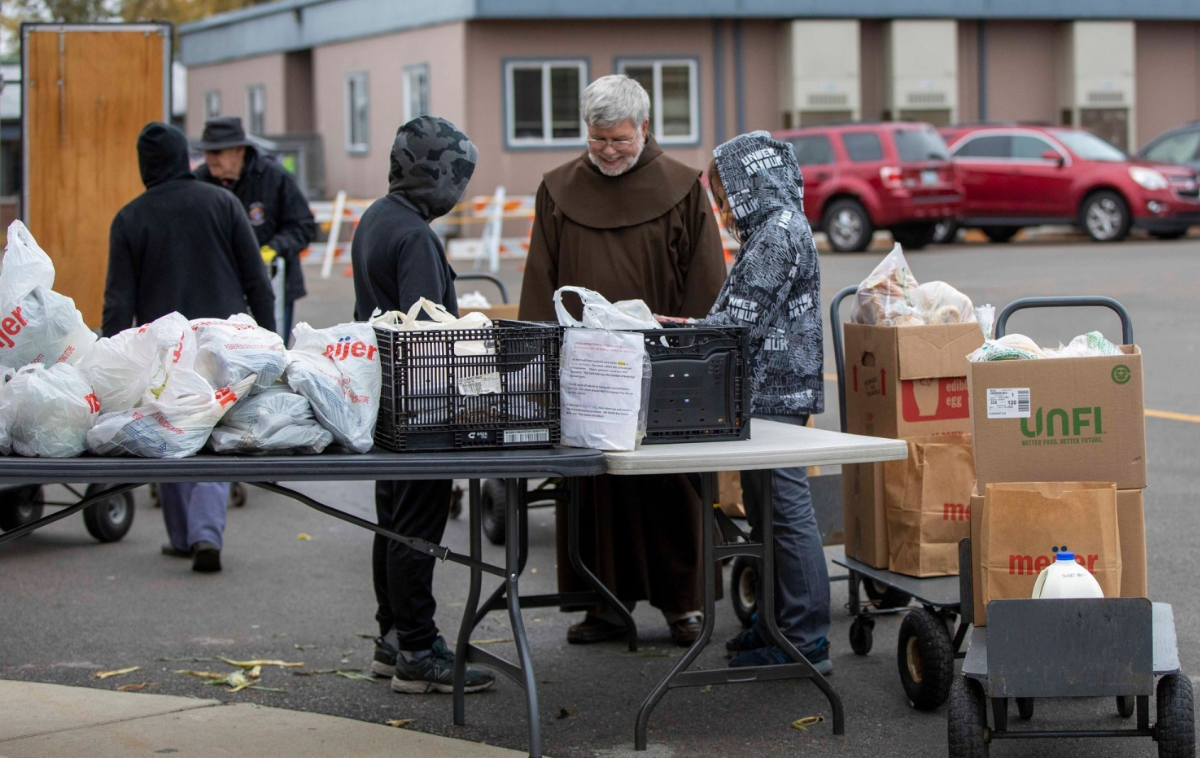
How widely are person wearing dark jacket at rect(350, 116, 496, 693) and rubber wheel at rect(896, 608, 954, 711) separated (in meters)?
1.39

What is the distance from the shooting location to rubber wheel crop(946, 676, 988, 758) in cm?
390

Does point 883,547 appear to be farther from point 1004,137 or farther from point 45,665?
point 1004,137

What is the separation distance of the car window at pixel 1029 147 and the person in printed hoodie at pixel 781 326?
1826cm

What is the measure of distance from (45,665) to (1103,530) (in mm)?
3616

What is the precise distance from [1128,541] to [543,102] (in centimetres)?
2312

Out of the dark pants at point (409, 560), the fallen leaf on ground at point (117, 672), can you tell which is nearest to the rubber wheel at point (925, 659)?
the dark pants at point (409, 560)

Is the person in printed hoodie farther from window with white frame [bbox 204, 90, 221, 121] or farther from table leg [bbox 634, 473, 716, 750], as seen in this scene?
window with white frame [bbox 204, 90, 221, 121]

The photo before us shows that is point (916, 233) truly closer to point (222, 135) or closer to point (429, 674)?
point (222, 135)

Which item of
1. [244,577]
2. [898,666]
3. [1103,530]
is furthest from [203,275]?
[1103,530]

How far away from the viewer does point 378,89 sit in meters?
28.3

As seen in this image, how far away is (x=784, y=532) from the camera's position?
16.1ft

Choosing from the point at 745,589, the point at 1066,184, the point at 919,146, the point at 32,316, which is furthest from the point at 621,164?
the point at 1066,184

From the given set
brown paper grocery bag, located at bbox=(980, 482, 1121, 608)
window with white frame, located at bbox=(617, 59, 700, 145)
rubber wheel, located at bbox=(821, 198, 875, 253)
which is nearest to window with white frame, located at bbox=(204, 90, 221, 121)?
window with white frame, located at bbox=(617, 59, 700, 145)

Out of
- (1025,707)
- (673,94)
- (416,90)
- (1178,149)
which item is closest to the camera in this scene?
(1025,707)
